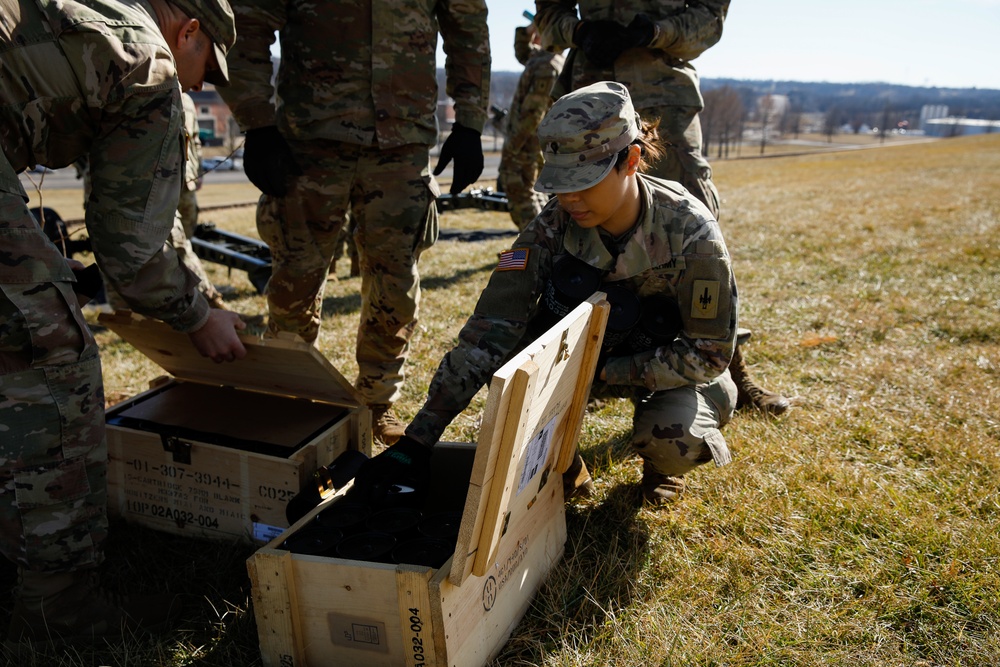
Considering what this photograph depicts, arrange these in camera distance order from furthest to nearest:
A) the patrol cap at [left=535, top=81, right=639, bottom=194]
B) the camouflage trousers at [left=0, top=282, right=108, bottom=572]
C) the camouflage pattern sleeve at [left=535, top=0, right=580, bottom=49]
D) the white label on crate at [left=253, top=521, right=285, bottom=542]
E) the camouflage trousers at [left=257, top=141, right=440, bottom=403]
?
the camouflage pattern sleeve at [left=535, top=0, right=580, bottom=49]
the camouflage trousers at [left=257, top=141, right=440, bottom=403]
the white label on crate at [left=253, top=521, right=285, bottom=542]
the patrol cap at [left=535, top=81, right=639, bottom=194]
the camouflage trousers at [left=0, top=282, right=108, bottom=572]

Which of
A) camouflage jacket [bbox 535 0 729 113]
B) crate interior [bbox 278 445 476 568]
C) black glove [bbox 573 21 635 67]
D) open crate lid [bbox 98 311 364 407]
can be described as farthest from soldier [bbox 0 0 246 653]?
camouflage jacket [bbox 535 0 729 113]

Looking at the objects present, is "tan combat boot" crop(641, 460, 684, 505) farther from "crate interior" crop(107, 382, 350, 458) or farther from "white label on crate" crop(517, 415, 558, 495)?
"crate interior" crop(107, 382, 350, 458)

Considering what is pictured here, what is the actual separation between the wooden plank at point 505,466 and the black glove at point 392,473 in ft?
1.82

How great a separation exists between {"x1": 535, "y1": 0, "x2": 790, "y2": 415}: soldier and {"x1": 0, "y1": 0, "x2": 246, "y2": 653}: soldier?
2.24 m

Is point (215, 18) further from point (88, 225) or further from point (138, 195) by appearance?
point (88, 225)

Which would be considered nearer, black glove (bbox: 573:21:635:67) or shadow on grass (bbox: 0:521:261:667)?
shadow on grass (bbox: 0:521:261:667)

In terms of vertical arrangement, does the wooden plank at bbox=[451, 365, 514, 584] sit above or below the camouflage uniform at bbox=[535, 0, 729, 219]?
below

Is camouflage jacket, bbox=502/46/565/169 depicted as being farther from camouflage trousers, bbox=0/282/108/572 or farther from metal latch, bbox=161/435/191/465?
camouflage trousers, bbox=0/282/108/572

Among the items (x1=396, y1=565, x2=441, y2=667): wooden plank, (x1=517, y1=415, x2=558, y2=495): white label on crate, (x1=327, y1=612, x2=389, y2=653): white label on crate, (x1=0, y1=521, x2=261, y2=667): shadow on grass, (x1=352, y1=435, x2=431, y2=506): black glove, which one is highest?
(x1=517, y1=415, x2=558, y2=495): white label on crate

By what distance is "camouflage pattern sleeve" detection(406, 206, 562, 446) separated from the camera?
261 centimetres

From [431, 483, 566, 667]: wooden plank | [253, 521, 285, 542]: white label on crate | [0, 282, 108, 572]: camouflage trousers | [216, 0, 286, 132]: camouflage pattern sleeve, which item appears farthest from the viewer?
[216, 0, 286, 132]: camouflage pattern sleeve

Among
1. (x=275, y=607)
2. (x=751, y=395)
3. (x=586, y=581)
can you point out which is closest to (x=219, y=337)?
(x=275, y=607)

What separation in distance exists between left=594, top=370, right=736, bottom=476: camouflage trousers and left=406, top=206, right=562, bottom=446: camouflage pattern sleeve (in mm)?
568

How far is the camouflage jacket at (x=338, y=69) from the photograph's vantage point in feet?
11.0
